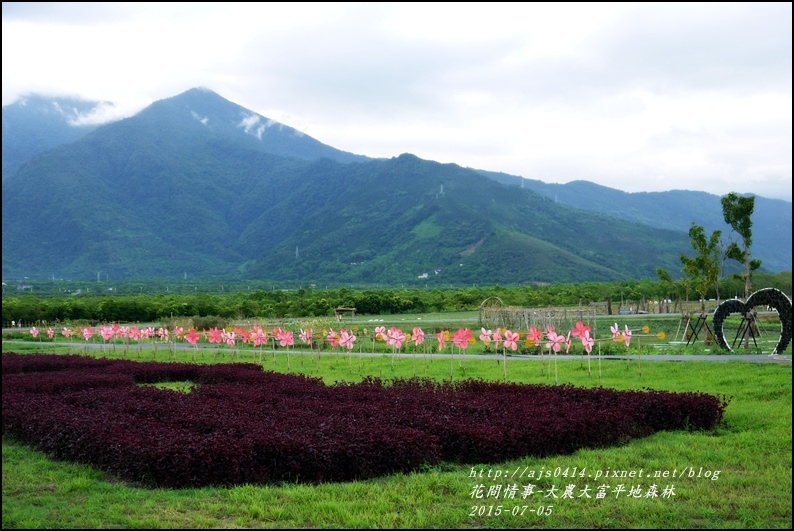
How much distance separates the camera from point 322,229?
452 ft

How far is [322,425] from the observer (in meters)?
9.16

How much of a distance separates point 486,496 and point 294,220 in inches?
5883

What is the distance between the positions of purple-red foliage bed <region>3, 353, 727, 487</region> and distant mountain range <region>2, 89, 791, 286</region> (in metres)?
78.2

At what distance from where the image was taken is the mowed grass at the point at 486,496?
6.49 metres

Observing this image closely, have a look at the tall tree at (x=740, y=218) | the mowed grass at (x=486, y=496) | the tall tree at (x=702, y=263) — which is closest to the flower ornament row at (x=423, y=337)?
the tall tree at (x=702, y=263)

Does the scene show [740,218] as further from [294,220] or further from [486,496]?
[294,220]

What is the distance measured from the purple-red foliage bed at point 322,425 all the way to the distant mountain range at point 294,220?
78155mm

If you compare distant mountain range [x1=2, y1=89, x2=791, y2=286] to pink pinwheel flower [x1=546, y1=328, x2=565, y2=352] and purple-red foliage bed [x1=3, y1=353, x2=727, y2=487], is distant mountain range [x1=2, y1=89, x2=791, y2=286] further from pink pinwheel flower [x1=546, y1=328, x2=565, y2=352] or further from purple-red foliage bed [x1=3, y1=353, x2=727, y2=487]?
purple-red foliage bed [x1=3, y1=353, x2=727, y2=487]

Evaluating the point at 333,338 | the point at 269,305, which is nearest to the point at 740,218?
the point at 333,338

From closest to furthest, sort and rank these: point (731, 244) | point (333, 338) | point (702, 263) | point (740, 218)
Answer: point (333, 338) < point (740, 218) < point (702, 263) < point (731, 244)

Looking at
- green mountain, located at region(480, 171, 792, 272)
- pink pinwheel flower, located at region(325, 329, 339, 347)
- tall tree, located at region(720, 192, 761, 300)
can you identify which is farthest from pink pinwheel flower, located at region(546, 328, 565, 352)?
green mountain, located at region(480, 171, 792, 272)

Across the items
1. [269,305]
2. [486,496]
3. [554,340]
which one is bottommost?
[486,496]

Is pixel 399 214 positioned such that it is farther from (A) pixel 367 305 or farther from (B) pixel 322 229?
(A) pixel 367 305

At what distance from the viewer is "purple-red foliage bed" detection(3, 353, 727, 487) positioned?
8062mm
